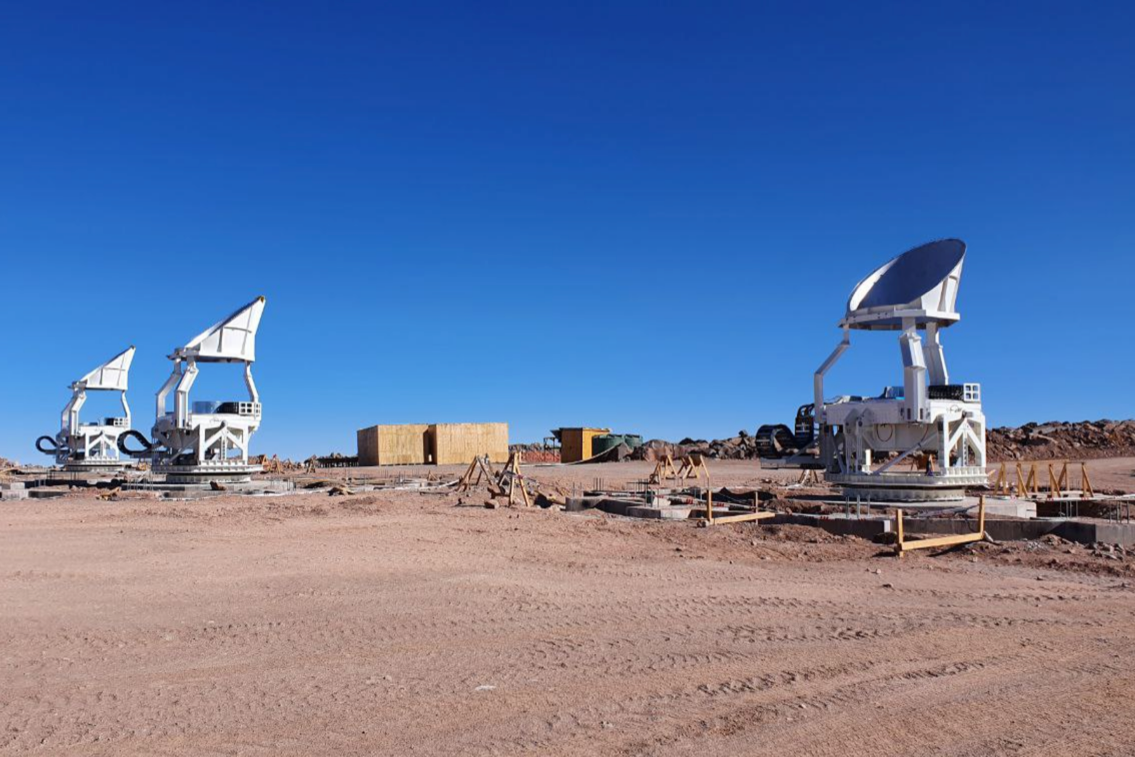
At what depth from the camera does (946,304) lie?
78.0 ft

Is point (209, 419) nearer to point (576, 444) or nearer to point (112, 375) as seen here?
point (112, 375)

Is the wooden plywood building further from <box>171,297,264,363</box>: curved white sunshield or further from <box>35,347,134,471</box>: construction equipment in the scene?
<box>171,297,264,363</box>: curved white sunshield

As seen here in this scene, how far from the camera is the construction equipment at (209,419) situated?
31.7 meters

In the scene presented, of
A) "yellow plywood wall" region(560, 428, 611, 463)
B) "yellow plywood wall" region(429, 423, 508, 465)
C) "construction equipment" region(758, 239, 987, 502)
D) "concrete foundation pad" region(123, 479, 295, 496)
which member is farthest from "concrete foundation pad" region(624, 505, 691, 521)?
"yellow plywood wall" region(560, 428, 611, 463)

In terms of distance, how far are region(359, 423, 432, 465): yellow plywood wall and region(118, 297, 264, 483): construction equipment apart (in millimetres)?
22587

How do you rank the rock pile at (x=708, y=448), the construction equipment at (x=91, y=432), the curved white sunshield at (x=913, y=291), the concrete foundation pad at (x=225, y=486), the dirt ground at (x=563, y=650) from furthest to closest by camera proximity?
the rock pile at (x=708, y=448) → the construction equipment at (x=91, y=432) → the concrete foundation pad at (x=225, y=486) → the curved white sunshield at (x=913, y=291) → the dirt ground at (x=563, y=650)

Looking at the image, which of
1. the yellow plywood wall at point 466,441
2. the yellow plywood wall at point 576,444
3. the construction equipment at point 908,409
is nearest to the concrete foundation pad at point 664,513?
the construction equipment at point 908,409

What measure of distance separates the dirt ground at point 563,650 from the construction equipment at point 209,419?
14.4 meters

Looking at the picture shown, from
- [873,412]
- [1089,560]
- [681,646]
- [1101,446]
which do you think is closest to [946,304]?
[873,412]

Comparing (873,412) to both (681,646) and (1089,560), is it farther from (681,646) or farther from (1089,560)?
(681,646)

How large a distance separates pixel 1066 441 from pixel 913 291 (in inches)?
1614

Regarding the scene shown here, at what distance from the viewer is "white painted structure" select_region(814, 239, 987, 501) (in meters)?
22.9

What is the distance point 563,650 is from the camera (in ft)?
30.4

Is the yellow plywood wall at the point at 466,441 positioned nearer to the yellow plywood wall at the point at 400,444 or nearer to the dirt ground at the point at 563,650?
the yellow plywood wall at the point at 400,444
